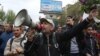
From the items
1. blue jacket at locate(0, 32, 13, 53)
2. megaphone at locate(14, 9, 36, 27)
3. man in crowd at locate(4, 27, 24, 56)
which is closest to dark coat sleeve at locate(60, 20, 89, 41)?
megaphone at locate(14, 9, 36, 27)

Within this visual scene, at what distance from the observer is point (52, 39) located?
21.9ft

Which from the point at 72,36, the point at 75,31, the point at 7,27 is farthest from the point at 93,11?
the point at 7,27

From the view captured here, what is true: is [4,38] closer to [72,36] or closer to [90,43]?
[90,43]

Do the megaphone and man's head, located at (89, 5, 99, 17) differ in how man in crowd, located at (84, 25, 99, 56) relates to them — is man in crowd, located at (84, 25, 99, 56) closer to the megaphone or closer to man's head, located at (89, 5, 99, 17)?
the megaphone

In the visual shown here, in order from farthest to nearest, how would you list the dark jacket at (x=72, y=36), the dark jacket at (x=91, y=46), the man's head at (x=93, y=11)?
the dark jacket at (x=91, y=46) < the dark jacket at (x=72, y=36) < the man's head at (x=93, y=11)

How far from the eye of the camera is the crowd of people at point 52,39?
6.46 m

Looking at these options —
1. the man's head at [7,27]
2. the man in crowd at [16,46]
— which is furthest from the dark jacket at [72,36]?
the man's head at [7,27]

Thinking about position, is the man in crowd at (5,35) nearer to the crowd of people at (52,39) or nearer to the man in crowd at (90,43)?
the crowd of people at (52,39)

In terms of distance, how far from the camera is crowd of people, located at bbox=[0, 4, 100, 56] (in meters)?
6.46

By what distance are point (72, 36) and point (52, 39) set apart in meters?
0.41

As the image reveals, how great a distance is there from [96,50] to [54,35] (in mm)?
2600

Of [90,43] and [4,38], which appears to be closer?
[90,43]

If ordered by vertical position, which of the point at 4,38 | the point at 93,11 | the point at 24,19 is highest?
the point at 93,11

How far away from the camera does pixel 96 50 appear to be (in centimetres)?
902
